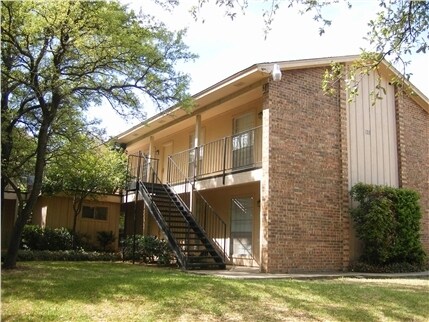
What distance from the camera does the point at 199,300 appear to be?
6883 millimetres

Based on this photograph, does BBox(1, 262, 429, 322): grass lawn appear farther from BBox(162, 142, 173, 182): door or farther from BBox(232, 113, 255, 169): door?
BBox(162, 142, 173, 182): door

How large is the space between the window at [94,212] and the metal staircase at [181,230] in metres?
3.72

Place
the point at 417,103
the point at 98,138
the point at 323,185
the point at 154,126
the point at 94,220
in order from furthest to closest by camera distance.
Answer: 1. the point at 94,220
2. the point at 154,126
3. the point at 417,103
4. the point at 98,138
5. the point at 323,185

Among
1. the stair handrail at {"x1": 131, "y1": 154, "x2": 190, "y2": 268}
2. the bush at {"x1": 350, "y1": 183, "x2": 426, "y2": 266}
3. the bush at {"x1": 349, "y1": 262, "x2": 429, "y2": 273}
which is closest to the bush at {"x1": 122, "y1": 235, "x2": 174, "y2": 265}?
the stair handrail at {"x1": 131, "y1": 154, "x2": 190, "y2": 268}

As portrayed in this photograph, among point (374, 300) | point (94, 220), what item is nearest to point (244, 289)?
point (374, 300)

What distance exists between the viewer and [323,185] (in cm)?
1273

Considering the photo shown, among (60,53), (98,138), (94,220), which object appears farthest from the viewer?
(94,220)

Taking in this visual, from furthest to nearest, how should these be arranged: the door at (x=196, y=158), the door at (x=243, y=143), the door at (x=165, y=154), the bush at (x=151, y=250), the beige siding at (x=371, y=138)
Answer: the door at (x=165, y=154), the door at (x=196, y=158), the door at (x=243, y=143), the beige siding at (x=371, y=138), the bush at (x=151, y=250)

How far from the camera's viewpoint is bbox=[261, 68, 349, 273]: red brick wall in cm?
1170

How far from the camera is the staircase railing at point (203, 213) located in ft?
49.1

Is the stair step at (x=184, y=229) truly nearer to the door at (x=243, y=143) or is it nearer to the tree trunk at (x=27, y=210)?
the door at (x=243, y=143)

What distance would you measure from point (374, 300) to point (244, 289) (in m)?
2.11

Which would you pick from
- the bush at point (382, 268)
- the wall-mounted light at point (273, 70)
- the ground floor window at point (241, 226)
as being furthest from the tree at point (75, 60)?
the bush at point (382, 268)

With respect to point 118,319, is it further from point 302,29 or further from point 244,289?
point 302,29
